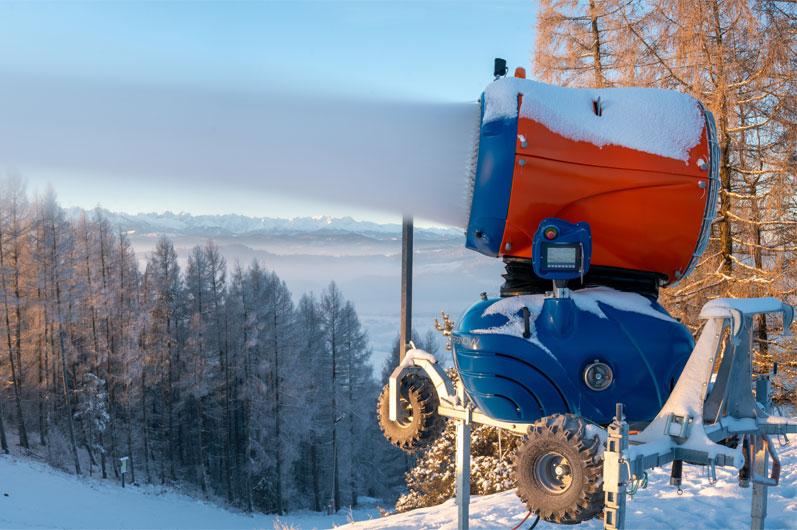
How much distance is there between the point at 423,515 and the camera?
7859 mm

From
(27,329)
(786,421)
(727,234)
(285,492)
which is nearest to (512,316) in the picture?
(786,421)

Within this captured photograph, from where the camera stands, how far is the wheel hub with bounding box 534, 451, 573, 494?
3.01 meters

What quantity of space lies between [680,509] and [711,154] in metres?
4.79

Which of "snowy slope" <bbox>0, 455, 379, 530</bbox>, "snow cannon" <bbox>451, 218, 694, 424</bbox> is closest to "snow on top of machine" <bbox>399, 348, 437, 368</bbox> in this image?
"snow cannon" <bbox>451, 218, 694, 424</bbox>

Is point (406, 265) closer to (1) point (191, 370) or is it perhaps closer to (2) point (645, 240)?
(2) point (645, 240)

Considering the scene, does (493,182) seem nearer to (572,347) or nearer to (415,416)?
(572,347)

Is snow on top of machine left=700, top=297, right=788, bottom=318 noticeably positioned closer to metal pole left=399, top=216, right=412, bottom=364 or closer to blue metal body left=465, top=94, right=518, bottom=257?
blue metal body left=465, top=94, right=518, bottom=257

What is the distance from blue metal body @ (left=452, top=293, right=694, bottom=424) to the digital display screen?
0.75ft

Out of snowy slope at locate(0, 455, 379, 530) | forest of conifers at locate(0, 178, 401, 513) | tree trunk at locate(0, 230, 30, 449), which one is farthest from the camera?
forest of conifers at locate(0, 178, 401, 513)

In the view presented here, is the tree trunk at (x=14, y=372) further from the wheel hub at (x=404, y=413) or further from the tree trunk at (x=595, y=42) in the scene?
the wheel hub at (x=404, y=413)

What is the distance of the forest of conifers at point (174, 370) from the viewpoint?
29.2m

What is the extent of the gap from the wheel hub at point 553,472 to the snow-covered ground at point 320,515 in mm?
3890

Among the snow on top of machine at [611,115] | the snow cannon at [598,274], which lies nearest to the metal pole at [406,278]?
the snow cannon at [598,274]

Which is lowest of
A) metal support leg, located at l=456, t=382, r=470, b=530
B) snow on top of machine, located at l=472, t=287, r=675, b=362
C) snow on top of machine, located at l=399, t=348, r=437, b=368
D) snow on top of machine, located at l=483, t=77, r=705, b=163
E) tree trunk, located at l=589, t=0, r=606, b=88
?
metal support leg, located at l=456, t=382, r=470, b=530
